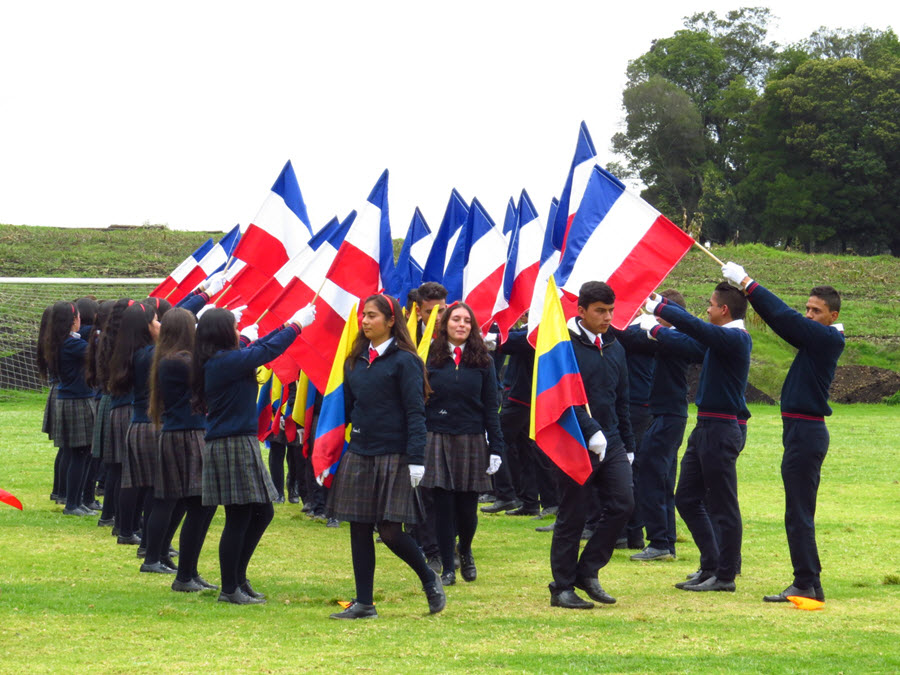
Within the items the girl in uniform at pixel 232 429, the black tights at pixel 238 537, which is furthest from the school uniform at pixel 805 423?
the black tights at pixel 238 537

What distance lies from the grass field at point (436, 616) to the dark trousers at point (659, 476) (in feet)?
1.16

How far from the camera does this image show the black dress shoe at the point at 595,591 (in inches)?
295

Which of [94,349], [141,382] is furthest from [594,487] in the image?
[94,349]

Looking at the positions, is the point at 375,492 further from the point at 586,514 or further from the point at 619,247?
the point at 619,247

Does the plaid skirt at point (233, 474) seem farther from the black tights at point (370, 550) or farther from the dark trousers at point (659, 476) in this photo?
the dark trousers at point (659, 476)

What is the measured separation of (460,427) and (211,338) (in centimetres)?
211

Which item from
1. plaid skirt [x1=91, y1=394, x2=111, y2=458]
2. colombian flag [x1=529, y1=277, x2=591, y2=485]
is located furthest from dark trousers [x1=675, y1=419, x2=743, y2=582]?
plaid skirt [x1=91, y1=394, x2=111, y2=458]

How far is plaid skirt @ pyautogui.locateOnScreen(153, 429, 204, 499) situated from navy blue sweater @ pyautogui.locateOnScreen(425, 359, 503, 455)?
1.73m

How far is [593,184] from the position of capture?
8.73 m

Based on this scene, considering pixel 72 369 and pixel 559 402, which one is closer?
pixel 559 402

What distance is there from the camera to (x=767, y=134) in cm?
5934

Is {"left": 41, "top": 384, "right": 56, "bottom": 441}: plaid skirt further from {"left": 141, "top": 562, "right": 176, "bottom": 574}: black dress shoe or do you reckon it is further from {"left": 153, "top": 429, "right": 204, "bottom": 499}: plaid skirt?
{"left": 153, "top": 429, "right": 204, "bottom": 499}: plaid skirt

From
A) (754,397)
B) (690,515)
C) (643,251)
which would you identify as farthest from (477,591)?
(754,397)

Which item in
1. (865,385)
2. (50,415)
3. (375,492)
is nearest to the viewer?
(375,492)
